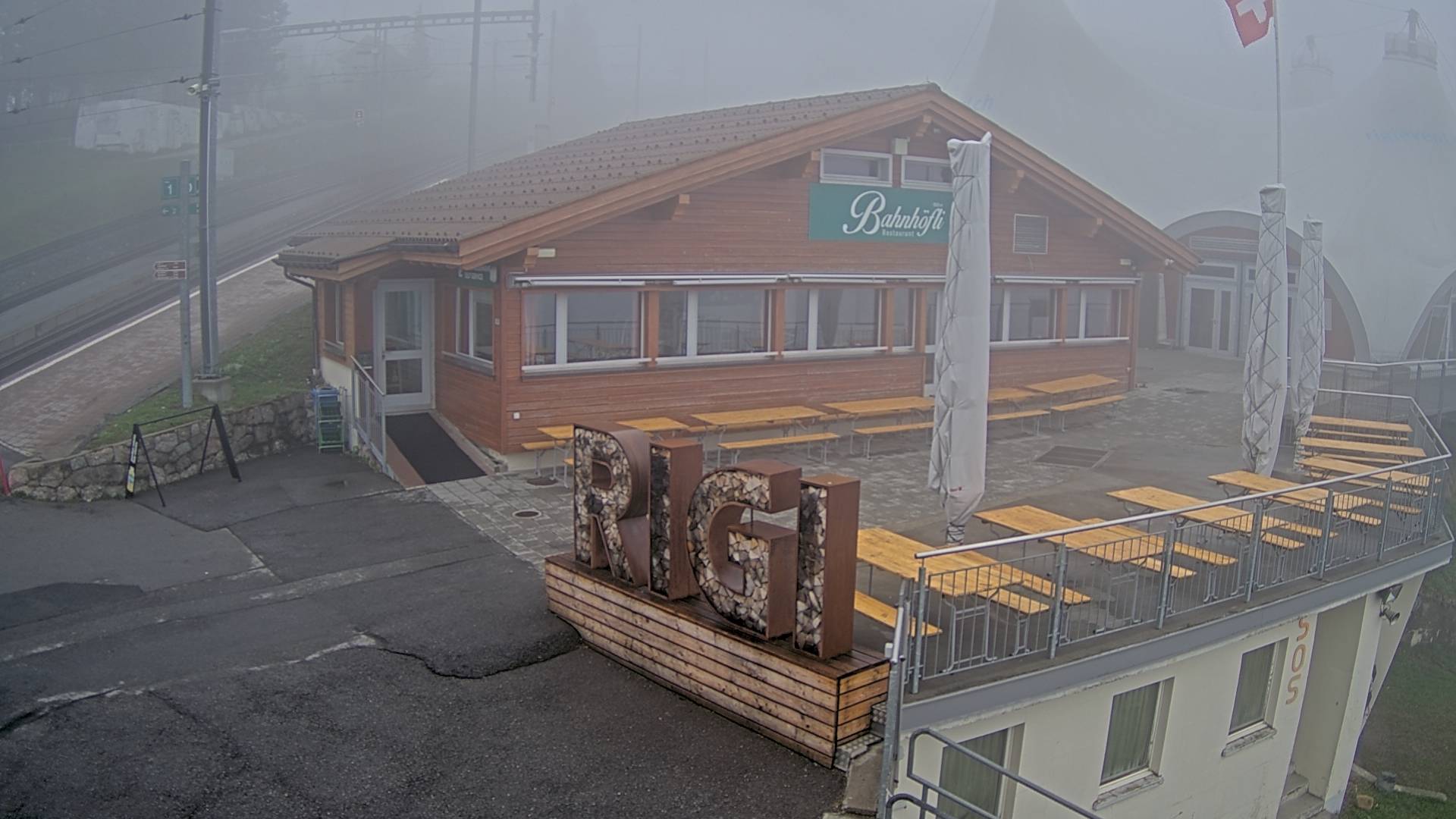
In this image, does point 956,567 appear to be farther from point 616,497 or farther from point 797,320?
point 797,320

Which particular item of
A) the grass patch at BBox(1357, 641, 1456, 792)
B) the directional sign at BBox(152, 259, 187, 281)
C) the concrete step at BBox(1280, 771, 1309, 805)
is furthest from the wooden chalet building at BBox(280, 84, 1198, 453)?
the concrete step at BBox(1280, 771, 1309, 805)

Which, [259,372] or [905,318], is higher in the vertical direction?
[905,318]

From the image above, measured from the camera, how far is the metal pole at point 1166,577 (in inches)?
366

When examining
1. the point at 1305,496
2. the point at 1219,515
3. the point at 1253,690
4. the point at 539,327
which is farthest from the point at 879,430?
the point at 1253,690

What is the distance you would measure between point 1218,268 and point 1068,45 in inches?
677

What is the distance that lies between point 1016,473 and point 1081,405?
15.4 feet

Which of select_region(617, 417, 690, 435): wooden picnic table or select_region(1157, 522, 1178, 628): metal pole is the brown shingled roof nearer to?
select_region(617, 417, 690, 435): wooden picnic table

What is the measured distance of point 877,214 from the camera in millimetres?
18922

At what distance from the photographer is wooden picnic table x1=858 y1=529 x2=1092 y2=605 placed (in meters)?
8.78

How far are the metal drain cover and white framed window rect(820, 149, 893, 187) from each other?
506 cm

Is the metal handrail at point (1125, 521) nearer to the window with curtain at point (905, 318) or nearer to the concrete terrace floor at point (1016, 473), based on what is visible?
the concrete terrace floor at point (1016, 473)

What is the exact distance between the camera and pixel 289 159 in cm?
5781

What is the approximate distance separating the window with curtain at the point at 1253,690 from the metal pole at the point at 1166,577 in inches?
72.6

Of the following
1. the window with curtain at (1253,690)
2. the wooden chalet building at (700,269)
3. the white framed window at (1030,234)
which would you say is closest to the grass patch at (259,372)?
the wooden chalet building at (700,269)
